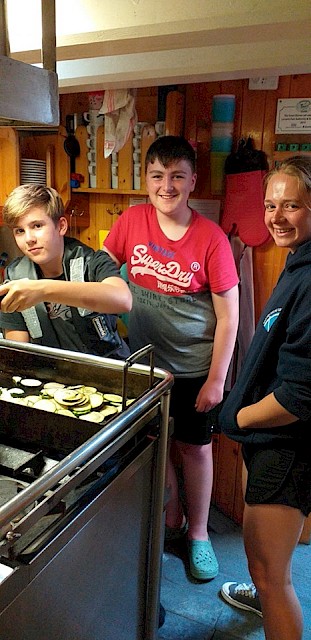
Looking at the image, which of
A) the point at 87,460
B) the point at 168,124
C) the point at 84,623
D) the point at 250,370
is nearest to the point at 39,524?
the point at 87,460

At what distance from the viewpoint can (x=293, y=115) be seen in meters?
1.94

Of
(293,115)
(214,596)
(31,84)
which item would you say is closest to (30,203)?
(31,84)

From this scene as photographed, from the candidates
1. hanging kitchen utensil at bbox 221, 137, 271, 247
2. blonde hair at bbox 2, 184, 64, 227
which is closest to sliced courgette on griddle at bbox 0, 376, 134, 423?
blonde hair at bbox 2, 184, 64, 227

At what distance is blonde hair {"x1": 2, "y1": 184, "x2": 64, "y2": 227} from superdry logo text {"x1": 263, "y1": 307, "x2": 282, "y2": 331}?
706 mm

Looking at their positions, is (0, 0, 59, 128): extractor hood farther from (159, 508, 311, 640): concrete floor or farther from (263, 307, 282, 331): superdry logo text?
(159, 508, 311, 640): concrete floor

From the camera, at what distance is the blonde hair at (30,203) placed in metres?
1.52

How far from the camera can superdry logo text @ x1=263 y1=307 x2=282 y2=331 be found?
4.18 feet

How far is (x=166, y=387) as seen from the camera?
1.16m

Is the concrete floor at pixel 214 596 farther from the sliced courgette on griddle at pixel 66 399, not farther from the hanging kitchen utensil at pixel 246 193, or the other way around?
the hanging kitchen utensil at pixel 246 193

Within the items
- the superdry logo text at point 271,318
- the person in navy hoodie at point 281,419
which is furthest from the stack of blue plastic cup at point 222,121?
the superdry logo text at point 271,318

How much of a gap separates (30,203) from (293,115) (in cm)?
108

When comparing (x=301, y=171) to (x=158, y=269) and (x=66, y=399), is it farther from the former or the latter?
(x=66, y=399)

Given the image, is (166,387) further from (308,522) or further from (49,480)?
(308,522)

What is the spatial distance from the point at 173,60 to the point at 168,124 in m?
0.37
